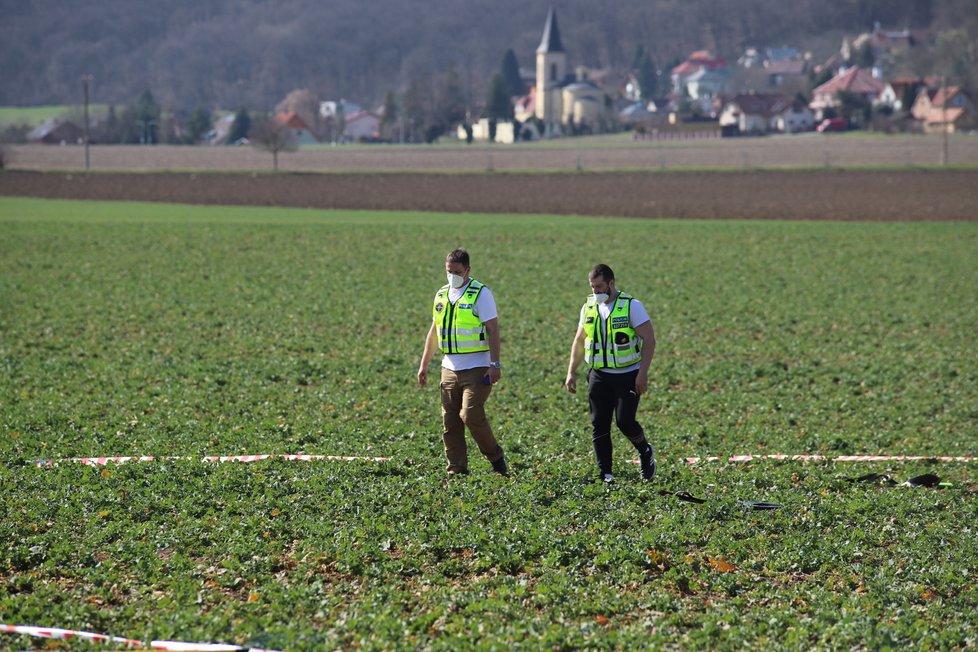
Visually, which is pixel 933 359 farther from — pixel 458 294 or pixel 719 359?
pixel 458 294

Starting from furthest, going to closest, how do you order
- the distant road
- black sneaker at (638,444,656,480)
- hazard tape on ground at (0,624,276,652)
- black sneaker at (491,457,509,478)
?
the distant road < black sneaker at (491,457,509,478) < black sneaker at (638,444,656,480) < hazard tape on ground at (0,624,276,652)

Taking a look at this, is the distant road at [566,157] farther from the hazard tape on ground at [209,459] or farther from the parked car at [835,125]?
the hazard tape on ground at [209,459]

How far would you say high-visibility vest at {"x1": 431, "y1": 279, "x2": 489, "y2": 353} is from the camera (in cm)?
1302

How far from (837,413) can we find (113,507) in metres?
11.5

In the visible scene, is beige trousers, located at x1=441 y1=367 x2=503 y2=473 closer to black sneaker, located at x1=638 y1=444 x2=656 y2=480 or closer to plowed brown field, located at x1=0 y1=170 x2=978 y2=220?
black sneaker, located at x1=638 y1=444 x2=656 y2=480

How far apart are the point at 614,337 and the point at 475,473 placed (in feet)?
7.63

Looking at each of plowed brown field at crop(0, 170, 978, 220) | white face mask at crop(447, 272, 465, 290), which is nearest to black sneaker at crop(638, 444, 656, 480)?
white face mask at crop(447, 272, 465, 290)

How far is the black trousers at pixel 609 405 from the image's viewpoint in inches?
516

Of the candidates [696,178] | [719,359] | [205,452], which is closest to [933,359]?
[719,359]

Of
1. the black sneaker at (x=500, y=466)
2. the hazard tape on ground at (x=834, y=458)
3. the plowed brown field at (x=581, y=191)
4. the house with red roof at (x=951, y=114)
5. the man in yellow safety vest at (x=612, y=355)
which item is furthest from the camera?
the house with red roof at (x=951, y=114)

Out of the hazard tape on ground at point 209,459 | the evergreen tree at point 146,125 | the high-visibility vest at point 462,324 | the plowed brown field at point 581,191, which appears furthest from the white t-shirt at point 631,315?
the evergreen tree at point 146,125

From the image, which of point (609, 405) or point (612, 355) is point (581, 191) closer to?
point (609, 405)

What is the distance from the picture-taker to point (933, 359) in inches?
904

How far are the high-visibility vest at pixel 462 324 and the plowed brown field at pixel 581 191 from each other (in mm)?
48440
